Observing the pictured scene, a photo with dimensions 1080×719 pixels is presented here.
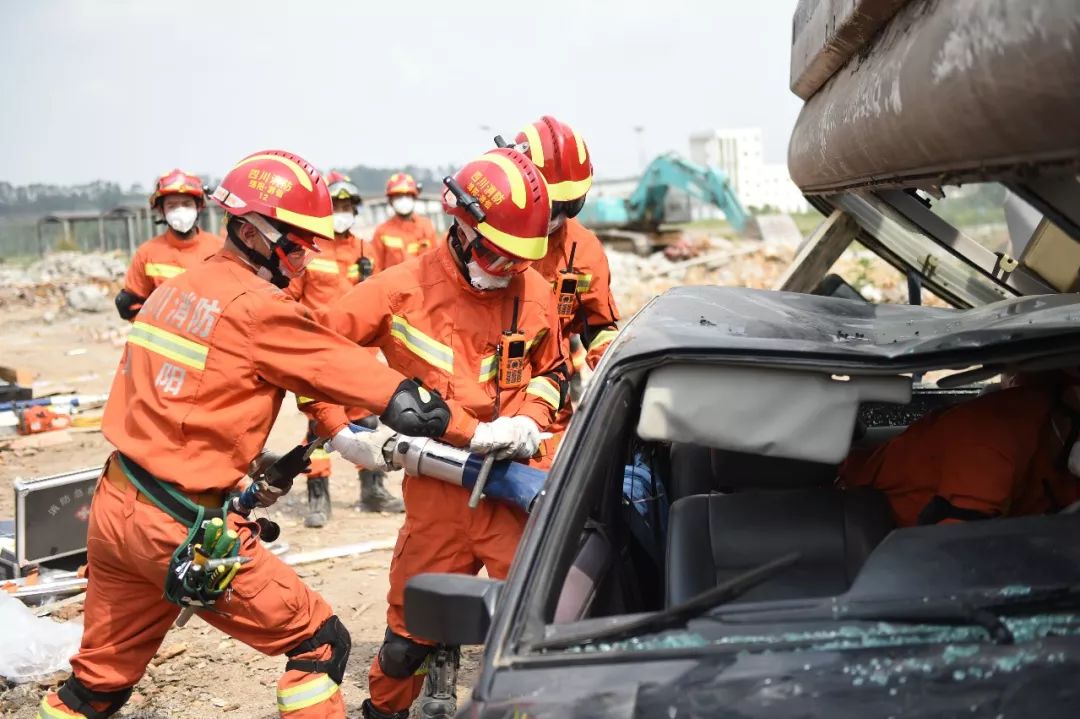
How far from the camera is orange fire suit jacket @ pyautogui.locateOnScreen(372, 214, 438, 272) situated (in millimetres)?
11725

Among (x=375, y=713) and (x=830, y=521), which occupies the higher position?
(x=830, y=521)

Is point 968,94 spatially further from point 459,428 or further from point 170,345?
point 170,345

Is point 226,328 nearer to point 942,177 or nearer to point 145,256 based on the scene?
point 942,177

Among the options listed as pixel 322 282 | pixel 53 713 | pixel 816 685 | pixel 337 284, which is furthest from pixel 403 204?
pixel 816 685

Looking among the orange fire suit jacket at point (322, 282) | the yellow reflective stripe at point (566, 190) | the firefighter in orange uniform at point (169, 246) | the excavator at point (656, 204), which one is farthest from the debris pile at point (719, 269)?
the yellow reflective stripe at point (566, 190)

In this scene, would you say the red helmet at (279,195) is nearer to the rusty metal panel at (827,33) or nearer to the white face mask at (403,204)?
the rusty metal panel at (827,33)

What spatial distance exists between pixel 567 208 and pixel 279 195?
6.32 ft

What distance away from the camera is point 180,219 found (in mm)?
8531

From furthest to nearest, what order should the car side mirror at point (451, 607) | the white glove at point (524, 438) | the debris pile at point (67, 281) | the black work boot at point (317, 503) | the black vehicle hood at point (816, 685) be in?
the debris pile at point (67, 281)
the black work boot at point (317, 503)
the white glove at point (524, 438)
the car side mirror at point (451, 607)
the black vehicle hood at point (816, 685)

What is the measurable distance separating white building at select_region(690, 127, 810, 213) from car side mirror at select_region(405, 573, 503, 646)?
41.3 meters

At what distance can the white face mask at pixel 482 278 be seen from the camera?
3951 mm

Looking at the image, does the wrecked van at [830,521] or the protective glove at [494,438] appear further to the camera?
the protective glove at [494,438]

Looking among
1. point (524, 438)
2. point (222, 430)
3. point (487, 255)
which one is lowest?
point (524, 438)

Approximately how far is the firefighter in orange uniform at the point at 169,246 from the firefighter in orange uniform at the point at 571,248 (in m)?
3.92
